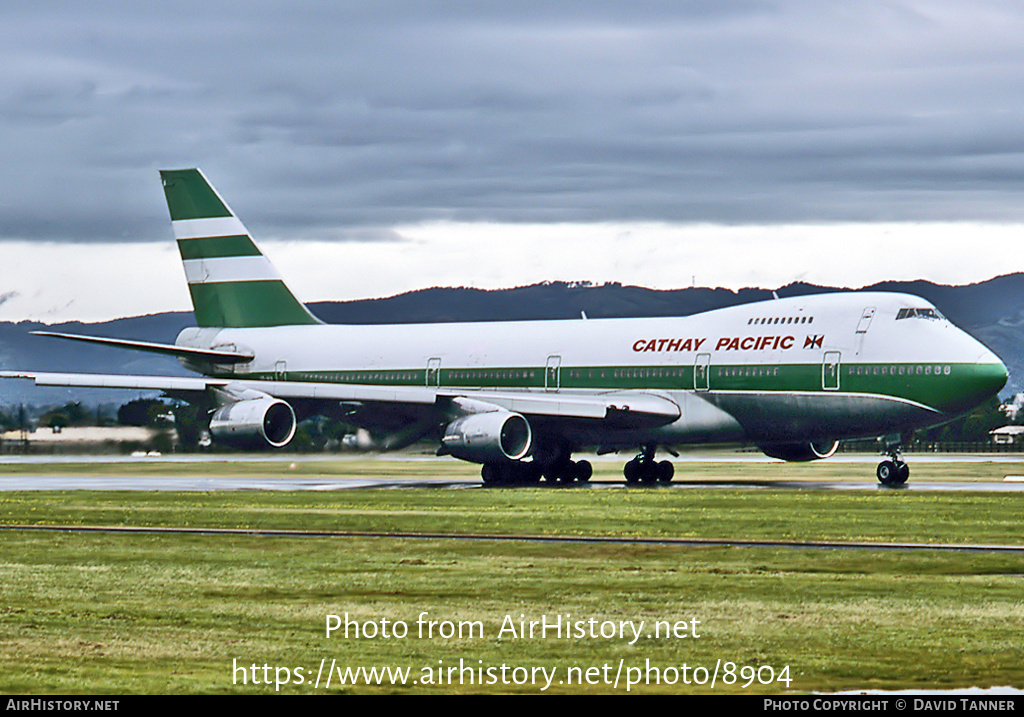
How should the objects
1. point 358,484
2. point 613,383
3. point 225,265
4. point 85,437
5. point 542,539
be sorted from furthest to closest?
point 225,265 < point 85,437 < point 613,383 < point 358,484 < point 542,539

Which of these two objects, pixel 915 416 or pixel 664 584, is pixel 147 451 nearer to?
pixel 915 416

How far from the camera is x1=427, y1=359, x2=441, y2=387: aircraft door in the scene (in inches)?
2165

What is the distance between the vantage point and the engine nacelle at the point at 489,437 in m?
46.5

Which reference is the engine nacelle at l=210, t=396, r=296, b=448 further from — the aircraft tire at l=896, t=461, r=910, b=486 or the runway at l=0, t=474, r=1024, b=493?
the aircraft tire at l=896, t=461, r=910, b=486

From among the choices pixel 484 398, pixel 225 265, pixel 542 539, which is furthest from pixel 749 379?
pixel 225 265

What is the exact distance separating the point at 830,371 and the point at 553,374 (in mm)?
10238

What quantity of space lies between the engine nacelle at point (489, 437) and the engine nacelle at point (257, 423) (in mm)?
5423

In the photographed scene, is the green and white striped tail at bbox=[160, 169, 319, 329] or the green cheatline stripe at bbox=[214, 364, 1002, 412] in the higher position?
the green and white striped tail at bbox=[160, 169, 319, 329]

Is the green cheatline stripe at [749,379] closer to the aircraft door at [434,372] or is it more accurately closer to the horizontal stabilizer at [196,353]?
the aircraft door at [434,372]

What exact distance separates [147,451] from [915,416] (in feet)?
89.8

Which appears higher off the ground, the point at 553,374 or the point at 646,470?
the point at 553,374

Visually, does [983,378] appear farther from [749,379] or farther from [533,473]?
[533,473]

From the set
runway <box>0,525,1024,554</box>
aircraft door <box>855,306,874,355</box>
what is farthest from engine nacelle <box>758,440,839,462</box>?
runway <box>0,525,1024,554</box>

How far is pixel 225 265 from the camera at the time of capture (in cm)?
6212
